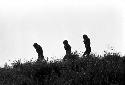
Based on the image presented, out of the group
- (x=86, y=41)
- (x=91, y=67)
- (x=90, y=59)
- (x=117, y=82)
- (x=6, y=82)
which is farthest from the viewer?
(x=86, y=41)

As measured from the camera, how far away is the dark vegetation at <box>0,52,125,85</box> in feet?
45.4

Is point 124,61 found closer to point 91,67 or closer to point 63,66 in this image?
point 91,67

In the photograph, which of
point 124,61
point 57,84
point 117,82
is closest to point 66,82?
point 57,84

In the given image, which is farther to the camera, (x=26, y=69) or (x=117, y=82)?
(x=26, y=69)

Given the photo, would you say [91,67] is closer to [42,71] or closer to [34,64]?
[42,71]

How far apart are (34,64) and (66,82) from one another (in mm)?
4746

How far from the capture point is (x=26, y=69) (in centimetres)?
1761

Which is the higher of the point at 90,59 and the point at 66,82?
the point at 90,59

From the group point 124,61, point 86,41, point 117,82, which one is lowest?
point 117,82

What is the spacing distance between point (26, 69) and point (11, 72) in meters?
0.76

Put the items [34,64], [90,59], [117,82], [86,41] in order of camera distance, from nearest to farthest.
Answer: [117,82] → [90,59] → [34,64] → [86,41]

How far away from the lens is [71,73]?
14930 millimetres

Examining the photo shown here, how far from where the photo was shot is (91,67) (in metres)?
15.1

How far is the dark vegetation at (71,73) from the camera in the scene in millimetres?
13852
